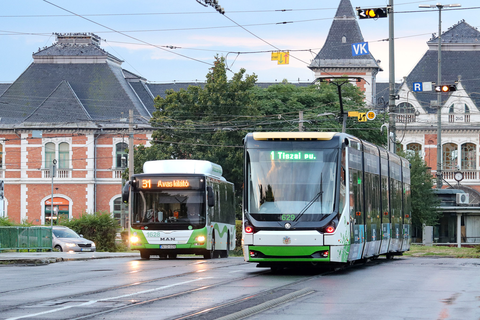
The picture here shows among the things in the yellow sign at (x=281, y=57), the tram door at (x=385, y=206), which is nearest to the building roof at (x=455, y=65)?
the yellow sign at (x=281, y=57)

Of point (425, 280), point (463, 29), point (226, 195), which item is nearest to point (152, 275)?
point (425, 280)

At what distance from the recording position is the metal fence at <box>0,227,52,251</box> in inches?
1303

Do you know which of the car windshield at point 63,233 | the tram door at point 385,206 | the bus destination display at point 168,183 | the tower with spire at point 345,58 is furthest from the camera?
the tower with spire at point 345,58

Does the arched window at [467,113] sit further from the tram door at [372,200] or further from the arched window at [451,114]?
the tram door at [372,200]

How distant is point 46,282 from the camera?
16156mm

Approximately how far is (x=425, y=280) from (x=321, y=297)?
415 centimetres

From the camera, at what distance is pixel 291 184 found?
17.0 meters

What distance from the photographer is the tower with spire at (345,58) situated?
69438 millimetres

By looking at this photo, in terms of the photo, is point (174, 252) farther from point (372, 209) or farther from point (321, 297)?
point (321, 297)

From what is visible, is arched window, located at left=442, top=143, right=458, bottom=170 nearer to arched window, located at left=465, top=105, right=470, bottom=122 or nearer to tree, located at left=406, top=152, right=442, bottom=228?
arched window, located at left=465, top=105, right=470, bottom=122

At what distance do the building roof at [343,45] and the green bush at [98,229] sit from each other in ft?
100

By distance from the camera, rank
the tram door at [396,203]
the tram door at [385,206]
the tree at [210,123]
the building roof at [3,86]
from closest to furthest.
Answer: the tram door at [385,206] → the tram door at [396,203] → the tree at [210,123] → the building roof at [3,86]

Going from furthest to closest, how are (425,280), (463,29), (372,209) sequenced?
1. (463,29)
2. (372,209)
3. (425,280)

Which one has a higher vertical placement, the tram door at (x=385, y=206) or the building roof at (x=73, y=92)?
the building roof at (x=73, y=92)
